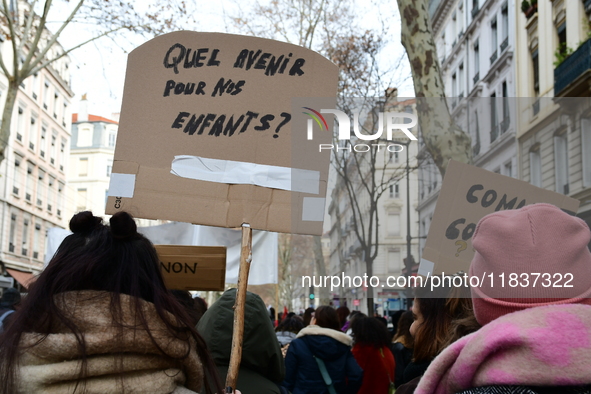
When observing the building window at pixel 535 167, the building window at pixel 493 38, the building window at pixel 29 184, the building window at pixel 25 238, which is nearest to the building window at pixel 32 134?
the building window at pixel 29 184

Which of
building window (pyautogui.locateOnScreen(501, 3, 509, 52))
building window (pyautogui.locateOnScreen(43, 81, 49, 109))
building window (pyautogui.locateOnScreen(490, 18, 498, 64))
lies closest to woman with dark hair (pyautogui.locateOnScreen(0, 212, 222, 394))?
building window (pyautogui.locateOnScreen(501, 3, 509, 52))

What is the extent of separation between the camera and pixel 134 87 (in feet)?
11.1

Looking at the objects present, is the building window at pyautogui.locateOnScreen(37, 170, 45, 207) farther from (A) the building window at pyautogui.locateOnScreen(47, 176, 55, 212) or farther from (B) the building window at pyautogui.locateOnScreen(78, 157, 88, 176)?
(B) the building window at pyautogui.locateOnScreen(78, 157, 88, 176)

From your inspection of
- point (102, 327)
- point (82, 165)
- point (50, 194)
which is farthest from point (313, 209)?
point (82, 165)

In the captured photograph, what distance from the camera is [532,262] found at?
1.67 m

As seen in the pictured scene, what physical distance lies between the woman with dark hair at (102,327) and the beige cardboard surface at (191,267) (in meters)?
2.24

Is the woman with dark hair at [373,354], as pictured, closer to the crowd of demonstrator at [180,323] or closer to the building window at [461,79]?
the crowd of demonstrator at [180,323]

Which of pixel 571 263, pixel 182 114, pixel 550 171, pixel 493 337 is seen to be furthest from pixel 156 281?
pixel 550 171

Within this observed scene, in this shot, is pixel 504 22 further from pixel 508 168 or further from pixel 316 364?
pixel 316 364

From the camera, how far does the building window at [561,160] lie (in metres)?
19.5

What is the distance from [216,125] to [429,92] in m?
6.18

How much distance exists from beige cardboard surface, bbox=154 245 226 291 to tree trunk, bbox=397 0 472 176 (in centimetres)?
504

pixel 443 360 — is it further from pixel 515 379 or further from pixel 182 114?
pixel 182 114

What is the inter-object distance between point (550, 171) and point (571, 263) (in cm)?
1960
